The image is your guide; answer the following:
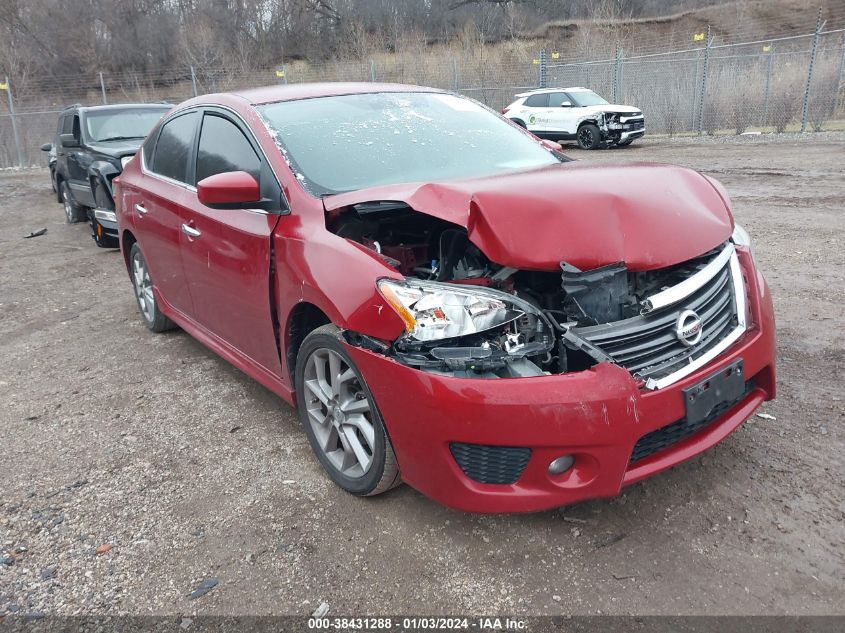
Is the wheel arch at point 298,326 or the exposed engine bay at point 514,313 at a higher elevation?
the exposed engine bay at point 514,313

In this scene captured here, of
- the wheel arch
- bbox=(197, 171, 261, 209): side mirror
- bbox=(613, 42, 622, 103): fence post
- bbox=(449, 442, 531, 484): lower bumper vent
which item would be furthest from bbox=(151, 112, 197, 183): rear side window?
bbox=(613, 42, 622, 103): fence post

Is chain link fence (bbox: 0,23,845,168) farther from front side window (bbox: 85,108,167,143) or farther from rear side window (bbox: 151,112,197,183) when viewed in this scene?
rear side window (bbox: 151,112,197,183)

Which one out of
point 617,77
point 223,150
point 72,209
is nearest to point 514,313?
point 223,150

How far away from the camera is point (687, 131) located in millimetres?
19219

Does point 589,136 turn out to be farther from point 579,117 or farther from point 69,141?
point 69,141

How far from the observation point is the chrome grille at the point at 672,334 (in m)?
2.23

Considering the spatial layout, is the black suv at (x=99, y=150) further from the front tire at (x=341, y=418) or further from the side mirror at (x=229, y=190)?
the front tire at (x=341, y=418)

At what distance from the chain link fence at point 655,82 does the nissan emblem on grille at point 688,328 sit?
58.0 ft

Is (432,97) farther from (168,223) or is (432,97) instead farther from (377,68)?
(377,68)

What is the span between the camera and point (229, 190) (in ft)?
9.32

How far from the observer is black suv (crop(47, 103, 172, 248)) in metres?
8.01

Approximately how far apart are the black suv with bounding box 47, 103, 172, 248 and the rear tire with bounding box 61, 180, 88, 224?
0.02 meters

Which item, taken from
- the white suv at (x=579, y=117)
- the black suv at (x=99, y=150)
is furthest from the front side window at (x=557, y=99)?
the black suv at (x=99, y=150)

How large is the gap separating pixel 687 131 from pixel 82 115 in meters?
16.5
